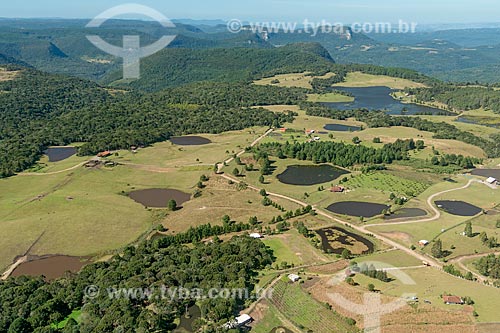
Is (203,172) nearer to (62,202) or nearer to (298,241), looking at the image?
(62,202)

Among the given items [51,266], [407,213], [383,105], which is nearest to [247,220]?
[407,213]

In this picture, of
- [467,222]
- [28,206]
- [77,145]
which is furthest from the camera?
[77,145]

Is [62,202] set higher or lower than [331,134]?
lower

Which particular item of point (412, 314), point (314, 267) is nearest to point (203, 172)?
point (314, 267)

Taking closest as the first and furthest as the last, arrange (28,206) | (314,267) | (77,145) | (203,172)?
(314,267) < (28,206) < (203,172) < (77,145)

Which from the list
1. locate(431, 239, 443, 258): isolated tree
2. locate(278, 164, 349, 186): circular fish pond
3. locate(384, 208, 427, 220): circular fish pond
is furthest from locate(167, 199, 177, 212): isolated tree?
locate(431, 239, 443, 258): isolated tree

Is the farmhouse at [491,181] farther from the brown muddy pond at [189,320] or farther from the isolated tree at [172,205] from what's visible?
the brown muddy pond at [189,320]

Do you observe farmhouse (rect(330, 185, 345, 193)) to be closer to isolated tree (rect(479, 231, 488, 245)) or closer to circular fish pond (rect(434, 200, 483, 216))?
circular fish pond (rect(434, 200, 483, 216))
